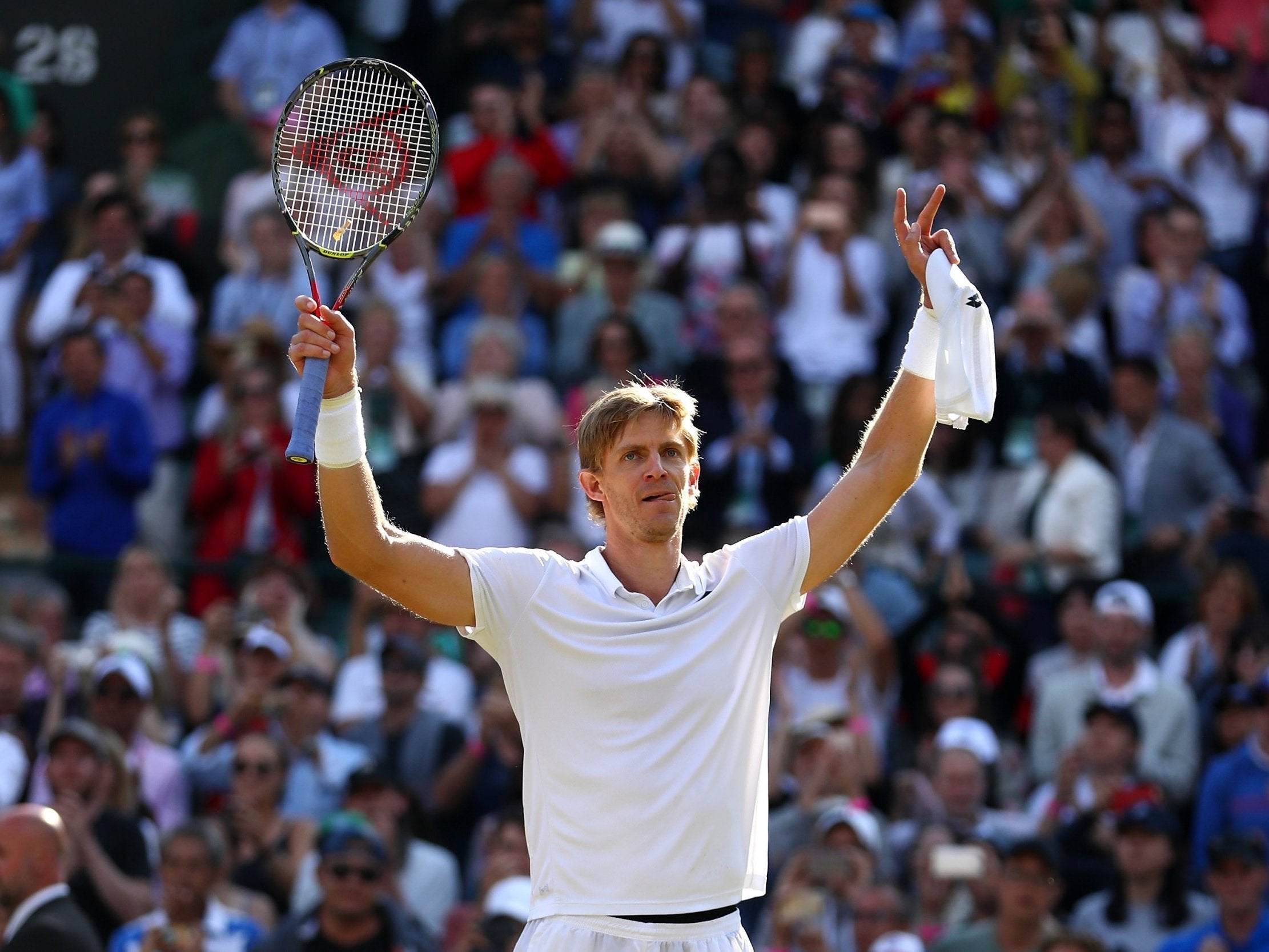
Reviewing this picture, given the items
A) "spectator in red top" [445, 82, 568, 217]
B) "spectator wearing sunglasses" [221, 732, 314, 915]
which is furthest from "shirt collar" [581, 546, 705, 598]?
"spectator in red top" [445, 82, 568, 217]

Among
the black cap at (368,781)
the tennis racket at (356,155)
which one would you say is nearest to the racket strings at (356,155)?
the tennis racket at (356,155)

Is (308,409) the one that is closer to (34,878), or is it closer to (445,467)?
(34,878)

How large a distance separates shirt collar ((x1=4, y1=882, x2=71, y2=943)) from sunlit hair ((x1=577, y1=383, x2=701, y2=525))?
369 centimetres

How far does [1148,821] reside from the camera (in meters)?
9.25

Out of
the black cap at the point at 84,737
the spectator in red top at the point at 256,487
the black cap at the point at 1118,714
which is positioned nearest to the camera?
the black cap at the point at 84,737

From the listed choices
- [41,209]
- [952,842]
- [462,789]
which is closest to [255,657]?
[462,789]

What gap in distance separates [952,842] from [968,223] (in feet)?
17.1

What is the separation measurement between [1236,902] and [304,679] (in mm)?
4352

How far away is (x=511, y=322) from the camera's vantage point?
1313 cm

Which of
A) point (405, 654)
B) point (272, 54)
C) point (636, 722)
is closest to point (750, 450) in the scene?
point (405, 654)

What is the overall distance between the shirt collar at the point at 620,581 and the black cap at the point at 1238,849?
446 cm

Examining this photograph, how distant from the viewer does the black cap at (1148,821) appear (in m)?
9.24

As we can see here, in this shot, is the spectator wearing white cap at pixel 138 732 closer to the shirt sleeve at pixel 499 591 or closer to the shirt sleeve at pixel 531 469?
the shirt sleeve at pixel 531 469

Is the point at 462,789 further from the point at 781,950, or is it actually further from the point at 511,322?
the point at 511,322
